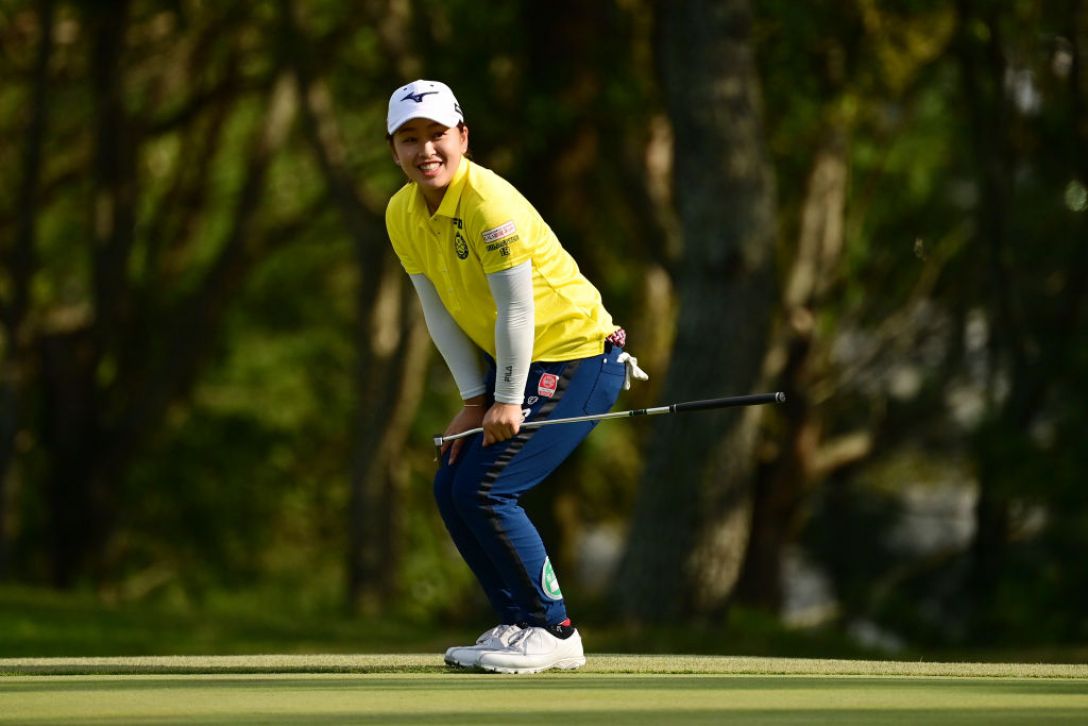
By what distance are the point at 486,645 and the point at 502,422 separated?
837mm

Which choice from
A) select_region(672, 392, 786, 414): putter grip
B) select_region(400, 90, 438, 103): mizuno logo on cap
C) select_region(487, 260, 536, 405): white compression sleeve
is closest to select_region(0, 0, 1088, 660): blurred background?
select_region(672, 392, 786, 414): putter grip

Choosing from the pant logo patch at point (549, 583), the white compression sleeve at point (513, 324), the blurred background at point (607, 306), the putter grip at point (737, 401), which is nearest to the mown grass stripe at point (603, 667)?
the pant logo patch at point (549, 583)

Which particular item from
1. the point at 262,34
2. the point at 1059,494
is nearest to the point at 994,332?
the point at 1059,494

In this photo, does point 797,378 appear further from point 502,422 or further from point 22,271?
point 502,422

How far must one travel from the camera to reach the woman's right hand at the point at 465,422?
6816 millimetres

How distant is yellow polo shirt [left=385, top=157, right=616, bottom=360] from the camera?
6363 mm

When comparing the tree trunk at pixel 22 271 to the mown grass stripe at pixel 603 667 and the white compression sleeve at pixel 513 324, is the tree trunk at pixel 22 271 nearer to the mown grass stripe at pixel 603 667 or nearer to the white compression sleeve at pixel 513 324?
the mown grass stripe at pixel 603 667

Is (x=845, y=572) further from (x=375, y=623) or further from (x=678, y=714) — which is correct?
(x=678, y=714)

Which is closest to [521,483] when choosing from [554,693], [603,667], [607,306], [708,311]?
[603,667]

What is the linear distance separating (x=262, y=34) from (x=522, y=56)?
4780 mm

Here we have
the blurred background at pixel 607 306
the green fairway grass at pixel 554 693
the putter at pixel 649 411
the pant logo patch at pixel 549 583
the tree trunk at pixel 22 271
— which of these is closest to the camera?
the green fairway grass at pixel 554 693

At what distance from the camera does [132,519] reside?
90.0 ft

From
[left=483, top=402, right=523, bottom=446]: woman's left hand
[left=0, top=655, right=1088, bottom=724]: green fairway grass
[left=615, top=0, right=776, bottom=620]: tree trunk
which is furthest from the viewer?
[left=615, top=0, right=776, bottom=620]: tree trunk

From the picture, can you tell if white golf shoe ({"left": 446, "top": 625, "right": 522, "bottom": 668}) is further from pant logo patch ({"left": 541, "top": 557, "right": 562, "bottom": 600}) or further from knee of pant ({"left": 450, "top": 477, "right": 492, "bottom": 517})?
knee of pant ({"left": 450, "top": 477, "right": 492, "bottom": 517})
